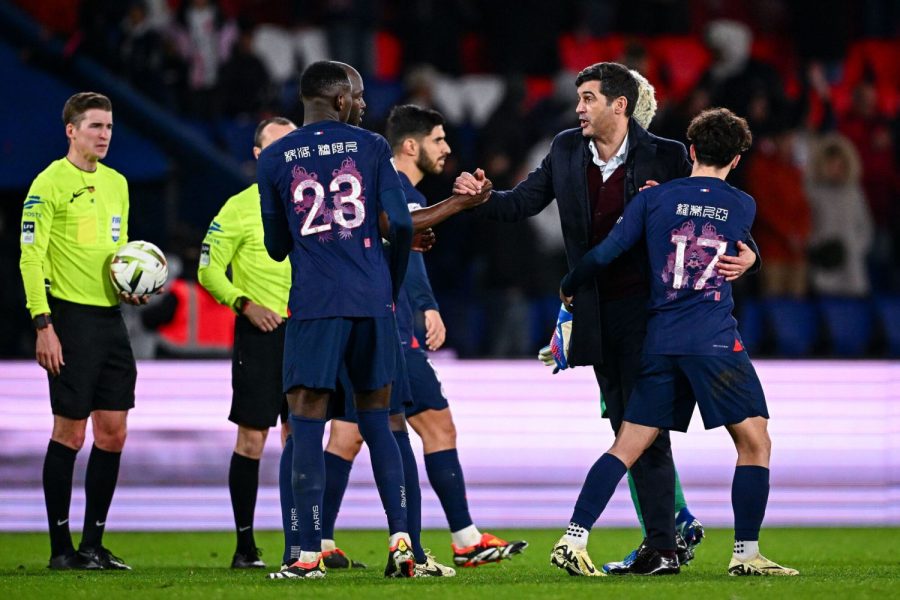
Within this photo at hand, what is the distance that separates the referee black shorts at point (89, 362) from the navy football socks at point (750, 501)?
3002 millimetres

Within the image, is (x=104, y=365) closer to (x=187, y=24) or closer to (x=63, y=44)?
(x=63, y=44)

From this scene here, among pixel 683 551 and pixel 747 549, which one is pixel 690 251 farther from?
pixel 683 551

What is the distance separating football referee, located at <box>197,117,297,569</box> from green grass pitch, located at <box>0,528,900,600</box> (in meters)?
0.49

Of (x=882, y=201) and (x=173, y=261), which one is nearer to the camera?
(x=173, y=261)

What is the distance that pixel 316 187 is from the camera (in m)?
6.00

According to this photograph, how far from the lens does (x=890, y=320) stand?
13.1 m

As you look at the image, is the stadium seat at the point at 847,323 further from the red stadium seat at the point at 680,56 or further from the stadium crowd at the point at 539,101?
the red stadium seat at the point at 680,56

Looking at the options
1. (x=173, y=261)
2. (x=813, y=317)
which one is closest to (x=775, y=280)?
(x=813, y=317)

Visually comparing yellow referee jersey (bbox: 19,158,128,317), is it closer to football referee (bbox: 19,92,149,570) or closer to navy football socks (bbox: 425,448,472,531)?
football referee (bbox: 19,92,149,570)

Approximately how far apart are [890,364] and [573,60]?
681cm

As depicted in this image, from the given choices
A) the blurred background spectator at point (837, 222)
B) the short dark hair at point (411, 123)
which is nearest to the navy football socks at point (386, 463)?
the short dark hair at point (411, 123)

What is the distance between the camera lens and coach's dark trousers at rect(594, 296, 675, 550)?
259 inches

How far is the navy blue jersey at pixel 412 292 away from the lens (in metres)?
7.34

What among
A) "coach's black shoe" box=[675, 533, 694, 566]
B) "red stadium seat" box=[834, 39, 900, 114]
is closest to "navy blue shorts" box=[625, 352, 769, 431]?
"coach's black shoe" box=[675, 533, 694, 566]
